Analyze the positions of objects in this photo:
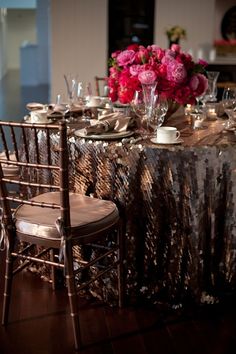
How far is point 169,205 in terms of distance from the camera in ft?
7.59

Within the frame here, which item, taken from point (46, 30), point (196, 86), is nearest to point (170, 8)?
point (196, 86)

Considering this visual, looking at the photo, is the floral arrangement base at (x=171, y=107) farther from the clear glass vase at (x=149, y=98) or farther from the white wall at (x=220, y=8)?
the white wall at (x=220, y=8)

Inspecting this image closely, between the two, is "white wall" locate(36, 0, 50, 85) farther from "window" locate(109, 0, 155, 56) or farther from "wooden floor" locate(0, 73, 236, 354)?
"wooden floor" locate(0, 73, 236, 354)

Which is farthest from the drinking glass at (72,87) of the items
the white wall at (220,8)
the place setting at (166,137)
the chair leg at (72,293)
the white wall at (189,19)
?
the white wall at (220,8)

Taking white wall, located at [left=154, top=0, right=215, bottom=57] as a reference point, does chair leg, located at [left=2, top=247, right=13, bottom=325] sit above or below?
below

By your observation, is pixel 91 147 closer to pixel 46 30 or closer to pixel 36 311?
pixel 36 311

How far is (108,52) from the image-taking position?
641 centimetres

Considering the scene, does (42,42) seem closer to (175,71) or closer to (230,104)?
(230,104)

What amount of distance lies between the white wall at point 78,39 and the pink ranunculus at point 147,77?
4.05m

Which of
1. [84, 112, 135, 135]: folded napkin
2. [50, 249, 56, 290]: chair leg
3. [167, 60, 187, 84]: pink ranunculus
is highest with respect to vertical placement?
[167, 60, 187, 84]: pink ranunculus

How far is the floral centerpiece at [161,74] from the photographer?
2.51m

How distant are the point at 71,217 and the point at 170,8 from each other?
4762mm

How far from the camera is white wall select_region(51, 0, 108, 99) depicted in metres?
6.25

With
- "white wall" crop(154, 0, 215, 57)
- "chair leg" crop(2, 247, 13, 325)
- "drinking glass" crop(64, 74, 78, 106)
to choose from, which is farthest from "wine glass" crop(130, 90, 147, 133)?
"white wall" crop(154, 0, 215, 57)
